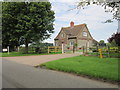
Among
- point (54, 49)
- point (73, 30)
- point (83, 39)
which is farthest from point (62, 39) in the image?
point (54, 49)

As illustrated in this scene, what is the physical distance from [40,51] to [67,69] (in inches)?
701

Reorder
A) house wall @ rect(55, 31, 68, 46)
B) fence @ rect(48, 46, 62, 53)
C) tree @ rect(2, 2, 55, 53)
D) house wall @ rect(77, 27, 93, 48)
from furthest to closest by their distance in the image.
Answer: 1. house wall @ rect(55, 31, 68, 46)
2. house wall @ rect(77, 27, 93, 48)
3. fence @ rect(48, 46, 62, 53)
4. tree @ rect(2, 2, 55, 53)

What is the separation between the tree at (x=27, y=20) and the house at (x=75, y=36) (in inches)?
558

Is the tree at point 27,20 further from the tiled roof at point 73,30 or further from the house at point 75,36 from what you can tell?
the tiled roof at point 73,30

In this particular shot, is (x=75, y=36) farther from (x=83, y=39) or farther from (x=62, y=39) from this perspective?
(x=62, y=39)

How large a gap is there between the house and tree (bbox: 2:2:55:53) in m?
14.2

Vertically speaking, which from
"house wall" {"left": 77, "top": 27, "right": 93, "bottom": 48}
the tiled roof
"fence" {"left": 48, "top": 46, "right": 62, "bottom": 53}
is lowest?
"fence" {"left": 48, "top": 46, "right": 62, "bottom": 53}

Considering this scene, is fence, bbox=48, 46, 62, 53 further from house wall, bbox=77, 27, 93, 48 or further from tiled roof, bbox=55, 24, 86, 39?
tiled roof, bbox=55, 24, 86, 39

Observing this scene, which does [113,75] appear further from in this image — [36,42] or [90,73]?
[36,42]

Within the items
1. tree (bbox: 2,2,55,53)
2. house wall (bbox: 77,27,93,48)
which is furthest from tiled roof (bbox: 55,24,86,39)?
tree (bbox: 2,2,55,53)

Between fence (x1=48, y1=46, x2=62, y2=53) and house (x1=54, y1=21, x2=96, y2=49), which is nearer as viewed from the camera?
fence (x1=48, y1=46, x2=62, y2=53)

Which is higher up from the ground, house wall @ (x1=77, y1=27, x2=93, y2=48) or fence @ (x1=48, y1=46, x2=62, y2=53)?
house wall @ (x1=77, y1=27, x2=93, y2=48)

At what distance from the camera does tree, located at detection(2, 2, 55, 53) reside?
23.2 metres

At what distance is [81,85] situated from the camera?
5.74 meters
